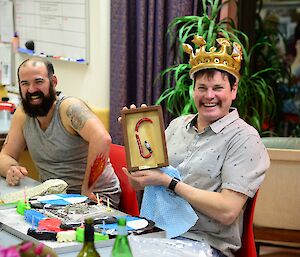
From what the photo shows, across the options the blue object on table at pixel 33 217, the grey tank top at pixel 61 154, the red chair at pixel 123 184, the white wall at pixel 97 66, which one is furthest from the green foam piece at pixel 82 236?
the white wall at pixel 97 66

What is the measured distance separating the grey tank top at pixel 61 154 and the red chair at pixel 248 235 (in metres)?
0.66

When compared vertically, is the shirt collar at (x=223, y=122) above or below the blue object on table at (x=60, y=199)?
above

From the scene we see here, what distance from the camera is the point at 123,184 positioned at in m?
2.64

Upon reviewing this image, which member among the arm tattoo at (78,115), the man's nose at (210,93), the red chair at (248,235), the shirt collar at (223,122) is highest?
the man's nose at (210,93)

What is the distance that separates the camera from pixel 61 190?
226 centimetres

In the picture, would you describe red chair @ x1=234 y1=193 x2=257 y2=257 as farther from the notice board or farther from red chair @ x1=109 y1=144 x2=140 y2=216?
the notice board

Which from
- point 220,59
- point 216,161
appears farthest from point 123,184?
point 220,59

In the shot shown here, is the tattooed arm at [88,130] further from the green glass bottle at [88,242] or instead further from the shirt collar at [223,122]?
the green glass bottle at [88,242]

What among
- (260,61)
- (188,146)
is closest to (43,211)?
(188,146)

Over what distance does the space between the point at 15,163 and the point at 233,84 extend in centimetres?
109

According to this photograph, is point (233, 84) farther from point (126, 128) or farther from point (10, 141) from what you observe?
point (10, 141)

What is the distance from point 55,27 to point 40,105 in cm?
188

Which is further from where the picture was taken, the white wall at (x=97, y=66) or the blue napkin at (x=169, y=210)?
the white wall at (x=97, y=66)

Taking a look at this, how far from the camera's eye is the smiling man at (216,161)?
2078 millimetres
